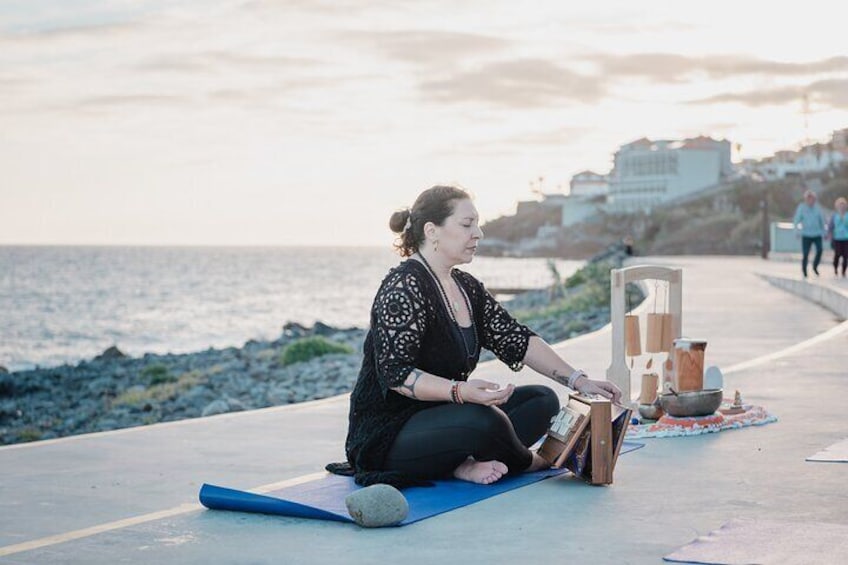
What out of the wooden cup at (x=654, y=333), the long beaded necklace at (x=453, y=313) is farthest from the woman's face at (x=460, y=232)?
the wooden cup at (x=654, y=333)

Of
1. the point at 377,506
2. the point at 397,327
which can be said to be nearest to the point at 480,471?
the point at 397,327

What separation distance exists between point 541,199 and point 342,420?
156398 mm

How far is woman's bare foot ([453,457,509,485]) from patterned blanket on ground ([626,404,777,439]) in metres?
1.67

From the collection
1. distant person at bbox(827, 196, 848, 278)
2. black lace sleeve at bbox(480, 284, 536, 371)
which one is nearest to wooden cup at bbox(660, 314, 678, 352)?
black lace sleeve at bbox(480, 284, 536, 371)

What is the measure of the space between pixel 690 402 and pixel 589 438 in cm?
183

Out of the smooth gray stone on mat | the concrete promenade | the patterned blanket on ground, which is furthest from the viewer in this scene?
the patterned blanket on ground

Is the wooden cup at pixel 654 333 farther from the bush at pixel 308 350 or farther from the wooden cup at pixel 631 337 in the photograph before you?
the bush at pixel 308 350

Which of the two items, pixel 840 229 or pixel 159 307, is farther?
pixel 159 307

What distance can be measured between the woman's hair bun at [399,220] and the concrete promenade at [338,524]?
1.29 m

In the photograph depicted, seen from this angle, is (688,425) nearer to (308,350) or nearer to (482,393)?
(482,393)

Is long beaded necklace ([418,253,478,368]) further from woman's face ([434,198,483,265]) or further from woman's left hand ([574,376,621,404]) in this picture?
woman's left hand ([574,376,621,404])

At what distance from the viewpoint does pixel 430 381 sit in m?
6.30

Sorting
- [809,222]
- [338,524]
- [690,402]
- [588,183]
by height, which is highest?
[588,183]

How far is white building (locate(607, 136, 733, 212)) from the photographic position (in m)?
134
